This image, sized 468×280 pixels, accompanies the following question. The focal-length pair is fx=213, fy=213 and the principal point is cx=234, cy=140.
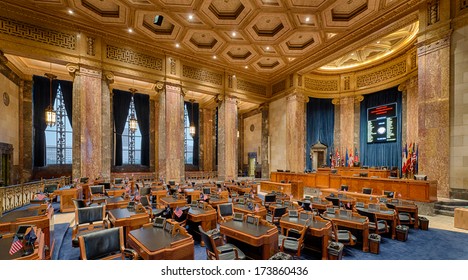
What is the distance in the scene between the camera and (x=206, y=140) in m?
16.4

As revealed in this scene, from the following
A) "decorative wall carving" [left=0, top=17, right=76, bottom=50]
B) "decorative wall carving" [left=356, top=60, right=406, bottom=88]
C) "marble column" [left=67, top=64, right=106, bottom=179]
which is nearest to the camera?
"decorative wall carving" [left=0, top=17, right=76, bottom=50]

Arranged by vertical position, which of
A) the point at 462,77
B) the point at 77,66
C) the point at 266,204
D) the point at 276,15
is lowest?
the point at 266,204

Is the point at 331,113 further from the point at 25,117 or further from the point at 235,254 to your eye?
the point at 25,117

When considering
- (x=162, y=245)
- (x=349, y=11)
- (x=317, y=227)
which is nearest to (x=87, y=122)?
(x=162, y=245)

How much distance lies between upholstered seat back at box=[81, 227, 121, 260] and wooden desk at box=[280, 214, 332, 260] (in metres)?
2.76

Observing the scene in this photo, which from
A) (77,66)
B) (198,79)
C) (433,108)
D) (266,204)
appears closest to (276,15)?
(198,79)

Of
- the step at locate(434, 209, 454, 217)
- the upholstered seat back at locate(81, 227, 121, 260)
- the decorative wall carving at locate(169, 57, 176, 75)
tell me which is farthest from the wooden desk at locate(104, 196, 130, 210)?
the step at locate(434, 209, 454, 217)

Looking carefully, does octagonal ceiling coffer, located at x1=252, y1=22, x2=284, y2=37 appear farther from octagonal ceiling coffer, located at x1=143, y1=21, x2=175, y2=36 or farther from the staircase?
the staircase

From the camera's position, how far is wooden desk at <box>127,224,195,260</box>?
2607mm

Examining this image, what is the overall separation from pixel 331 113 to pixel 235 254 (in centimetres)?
1423

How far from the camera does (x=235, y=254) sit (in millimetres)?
3043

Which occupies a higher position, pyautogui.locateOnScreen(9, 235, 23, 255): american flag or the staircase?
pyautogui.locateOnScreen(9, 235, 23, 255): american flag

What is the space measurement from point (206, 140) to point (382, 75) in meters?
12.4

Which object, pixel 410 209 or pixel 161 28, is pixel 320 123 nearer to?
pixel 410 209
